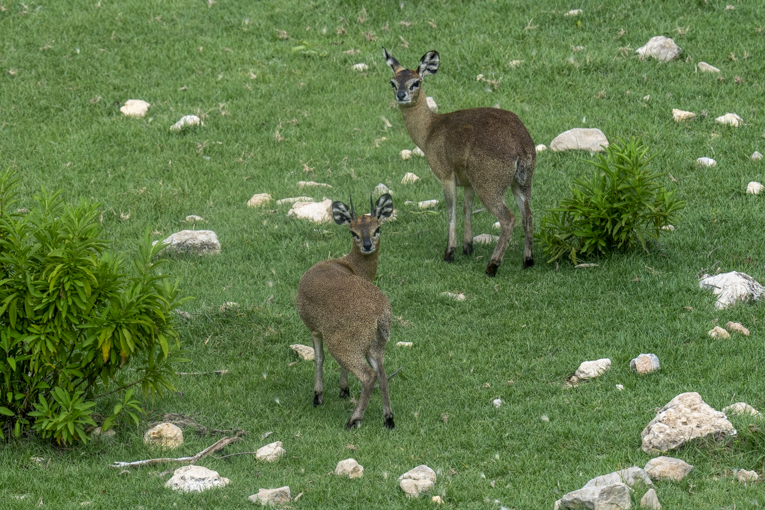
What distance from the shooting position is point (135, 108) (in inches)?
546

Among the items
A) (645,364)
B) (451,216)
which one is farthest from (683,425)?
(451,216)

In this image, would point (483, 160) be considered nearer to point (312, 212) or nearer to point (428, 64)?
point (428, 64)

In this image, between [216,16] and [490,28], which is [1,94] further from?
[490,28]

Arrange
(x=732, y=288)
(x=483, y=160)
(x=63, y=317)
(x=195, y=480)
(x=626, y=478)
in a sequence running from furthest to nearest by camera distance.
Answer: (x=483, y=160), (x=732, y=288), (x=63, y=317), (x=195, y=480), (x=626, y=478)

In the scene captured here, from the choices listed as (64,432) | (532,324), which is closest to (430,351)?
(532,324)

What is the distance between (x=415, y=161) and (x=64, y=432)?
23.4 feet

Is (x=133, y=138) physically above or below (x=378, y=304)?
below

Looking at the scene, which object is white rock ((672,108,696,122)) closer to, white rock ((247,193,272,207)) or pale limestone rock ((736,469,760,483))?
white rock ((247,193,272,207))

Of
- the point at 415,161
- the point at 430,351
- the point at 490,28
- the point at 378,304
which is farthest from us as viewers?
the point at 490,28

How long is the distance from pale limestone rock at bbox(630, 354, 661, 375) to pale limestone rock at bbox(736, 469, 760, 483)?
1748mm

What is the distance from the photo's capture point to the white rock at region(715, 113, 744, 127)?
1225 centimetres

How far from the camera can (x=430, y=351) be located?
332 inches

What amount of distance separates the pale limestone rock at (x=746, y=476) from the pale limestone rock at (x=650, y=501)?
25.4 inches

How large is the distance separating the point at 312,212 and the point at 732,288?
4.85 metres
